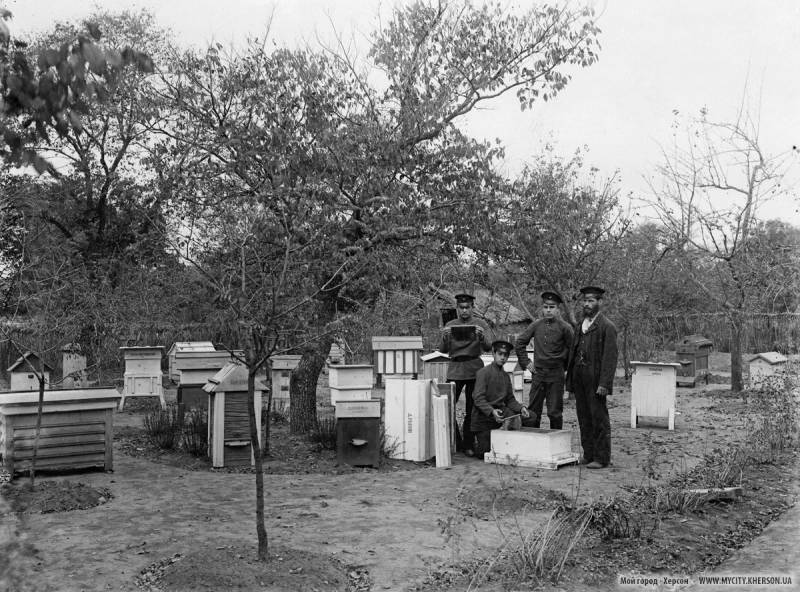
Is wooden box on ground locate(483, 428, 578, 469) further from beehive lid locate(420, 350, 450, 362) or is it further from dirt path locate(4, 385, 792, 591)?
beehive lid locate(420, 350, 450, 362)

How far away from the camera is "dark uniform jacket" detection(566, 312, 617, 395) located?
904cm

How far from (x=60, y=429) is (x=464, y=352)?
4.87 metres

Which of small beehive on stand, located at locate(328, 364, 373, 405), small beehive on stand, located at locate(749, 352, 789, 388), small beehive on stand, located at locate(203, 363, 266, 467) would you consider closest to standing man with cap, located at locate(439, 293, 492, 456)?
small beehive on stand, located at locate(203, 363, 266, 467)

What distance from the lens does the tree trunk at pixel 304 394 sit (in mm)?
11195

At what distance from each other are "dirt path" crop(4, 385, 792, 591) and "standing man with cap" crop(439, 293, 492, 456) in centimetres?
107

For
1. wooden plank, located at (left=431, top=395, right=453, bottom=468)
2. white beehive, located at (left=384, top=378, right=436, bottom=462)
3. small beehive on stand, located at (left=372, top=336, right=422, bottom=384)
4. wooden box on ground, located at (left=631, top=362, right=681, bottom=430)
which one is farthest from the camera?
small beehive on stand, located at (left=372, top=336, right=422, bottom=384)

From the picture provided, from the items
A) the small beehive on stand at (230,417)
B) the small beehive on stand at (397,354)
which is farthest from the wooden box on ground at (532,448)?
the small beehive on stand at (397,354)

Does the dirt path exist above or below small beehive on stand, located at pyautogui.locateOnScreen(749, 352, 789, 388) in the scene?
below

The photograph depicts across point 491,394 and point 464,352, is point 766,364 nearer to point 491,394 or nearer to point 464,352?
point 464,352

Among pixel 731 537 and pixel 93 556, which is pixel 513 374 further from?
pixel 93 556

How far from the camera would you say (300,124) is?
32.4 ft

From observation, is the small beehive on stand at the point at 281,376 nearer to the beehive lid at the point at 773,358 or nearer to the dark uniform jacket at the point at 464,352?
the dark uniform jacket at the point at 464,352

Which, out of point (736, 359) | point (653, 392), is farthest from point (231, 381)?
point (736, 359)

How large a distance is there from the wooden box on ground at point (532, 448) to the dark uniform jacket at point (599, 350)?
793mm
